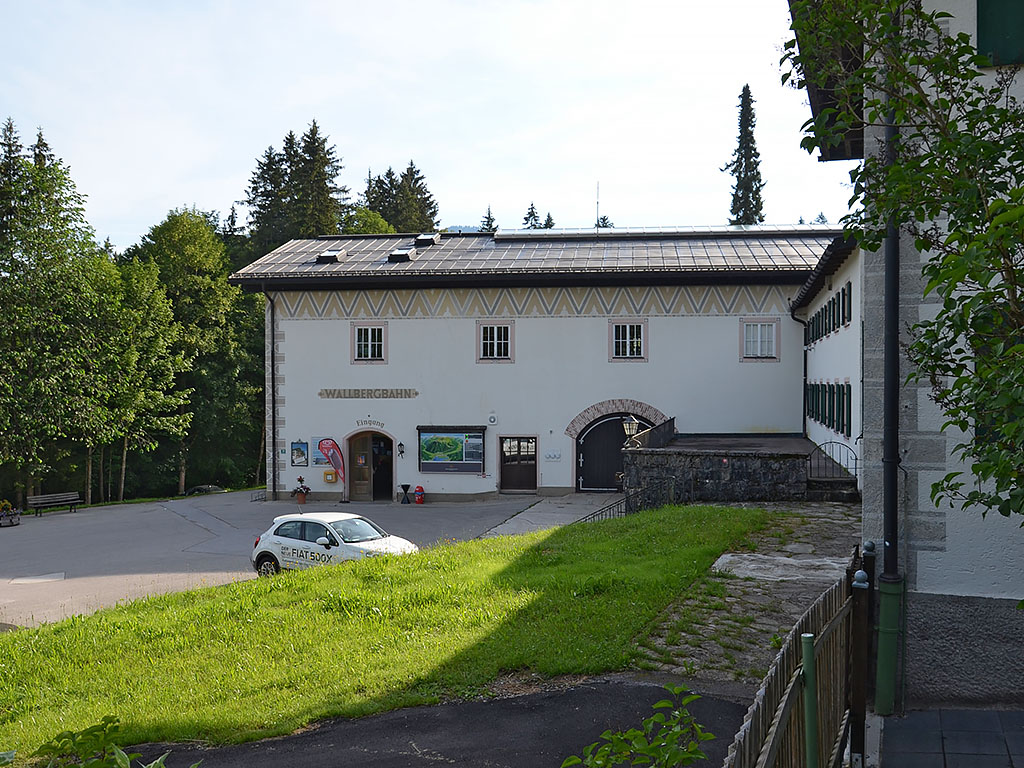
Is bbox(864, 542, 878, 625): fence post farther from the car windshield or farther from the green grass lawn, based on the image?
the car windshield

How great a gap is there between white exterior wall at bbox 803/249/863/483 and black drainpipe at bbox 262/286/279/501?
1798 cm

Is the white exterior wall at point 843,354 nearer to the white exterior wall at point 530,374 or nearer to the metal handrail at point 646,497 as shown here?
the white exterior wall at point 530,374

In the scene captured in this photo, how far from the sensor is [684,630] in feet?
30.5

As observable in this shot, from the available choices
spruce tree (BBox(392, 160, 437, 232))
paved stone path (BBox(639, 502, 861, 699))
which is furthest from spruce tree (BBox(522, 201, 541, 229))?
paved stone path (BBox(639, 502, 861, 699))

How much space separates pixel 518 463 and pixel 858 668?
23.7 metres

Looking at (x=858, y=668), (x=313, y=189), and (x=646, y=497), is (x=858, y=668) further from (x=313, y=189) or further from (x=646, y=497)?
(x=313, y=189)

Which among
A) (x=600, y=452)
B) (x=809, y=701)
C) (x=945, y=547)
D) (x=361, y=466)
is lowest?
(x=361, y=466)

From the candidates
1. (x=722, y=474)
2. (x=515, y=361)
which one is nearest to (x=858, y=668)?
(x=722, y=474)

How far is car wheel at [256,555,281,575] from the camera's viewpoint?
57.6 feet

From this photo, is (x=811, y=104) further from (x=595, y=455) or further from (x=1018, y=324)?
(x=595, y=455)

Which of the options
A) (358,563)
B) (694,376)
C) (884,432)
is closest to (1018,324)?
(884,432)

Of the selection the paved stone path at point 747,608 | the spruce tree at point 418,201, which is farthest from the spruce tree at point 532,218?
the paved stone path at point 747,608

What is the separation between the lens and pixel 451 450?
97.8 feet

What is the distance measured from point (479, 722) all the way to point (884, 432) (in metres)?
4.18
